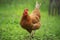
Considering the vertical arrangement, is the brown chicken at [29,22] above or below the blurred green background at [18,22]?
above

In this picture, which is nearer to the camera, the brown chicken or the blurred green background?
the brown chicken

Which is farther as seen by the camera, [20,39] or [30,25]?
[20,39]

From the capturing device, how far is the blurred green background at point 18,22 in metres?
8.08

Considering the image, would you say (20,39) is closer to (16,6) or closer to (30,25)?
(30,25)

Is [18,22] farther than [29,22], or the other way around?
[18,22]

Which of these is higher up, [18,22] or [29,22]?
[29,22]

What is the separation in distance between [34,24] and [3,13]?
3737 millimetres

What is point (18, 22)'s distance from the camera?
31.3ft

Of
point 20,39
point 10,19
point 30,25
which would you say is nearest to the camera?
point 30,25

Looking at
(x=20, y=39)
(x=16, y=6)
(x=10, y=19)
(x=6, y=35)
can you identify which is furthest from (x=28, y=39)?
(x=16, y=6)

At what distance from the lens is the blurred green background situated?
8.08 metres

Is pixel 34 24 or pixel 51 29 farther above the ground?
pixel 34 24

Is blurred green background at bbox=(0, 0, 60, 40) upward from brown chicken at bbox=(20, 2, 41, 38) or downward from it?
downward

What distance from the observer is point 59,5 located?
11.0 m
